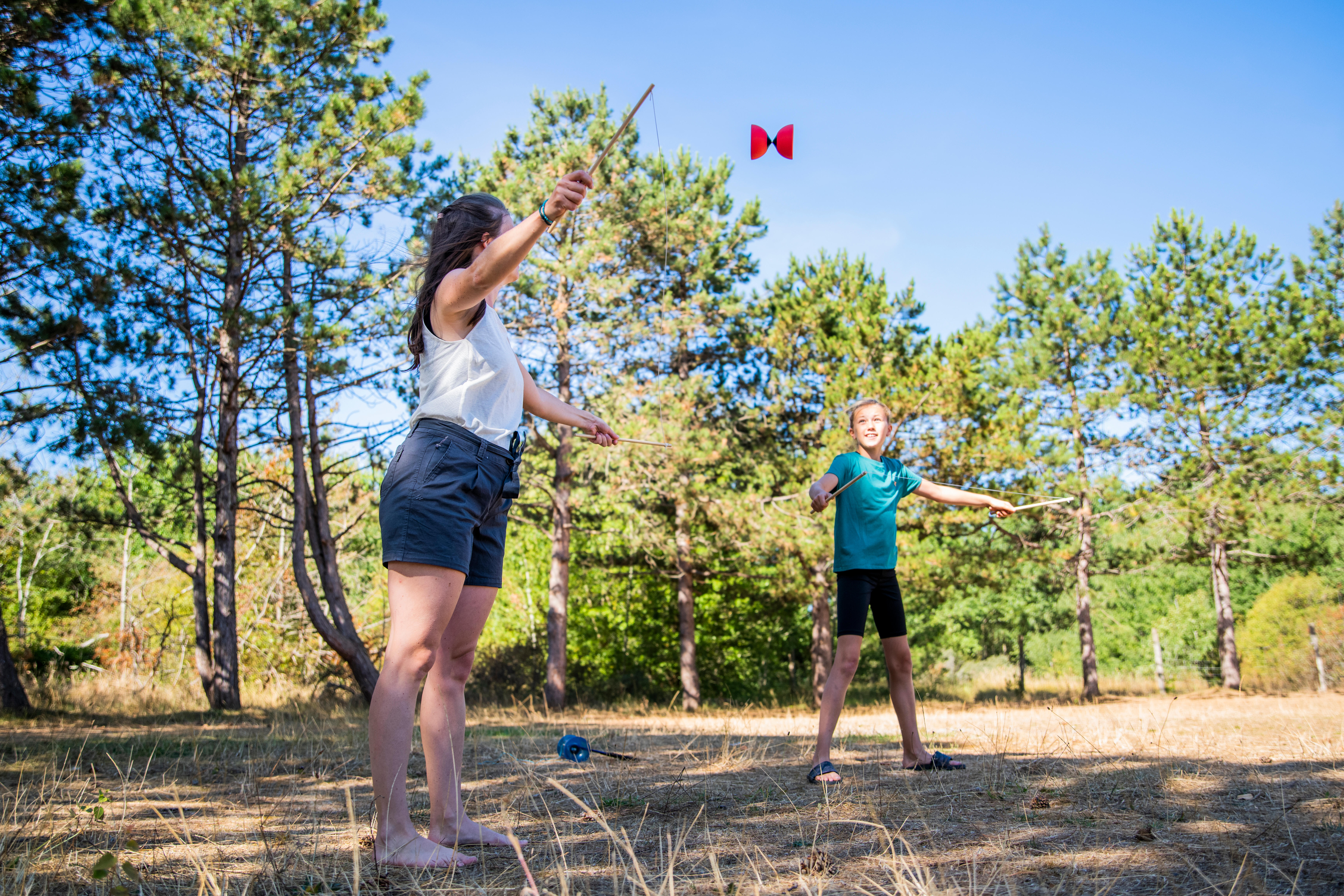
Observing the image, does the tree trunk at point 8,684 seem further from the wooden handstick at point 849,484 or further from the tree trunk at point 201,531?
the wooden handstick at point 849,484

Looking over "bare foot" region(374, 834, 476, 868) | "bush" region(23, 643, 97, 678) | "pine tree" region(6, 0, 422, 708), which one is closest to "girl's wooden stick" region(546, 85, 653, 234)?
"bare foot" region(374, 834, 476, 868)

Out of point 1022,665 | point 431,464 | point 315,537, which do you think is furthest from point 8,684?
point 1022,665

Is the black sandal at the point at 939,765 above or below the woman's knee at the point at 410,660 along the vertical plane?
below

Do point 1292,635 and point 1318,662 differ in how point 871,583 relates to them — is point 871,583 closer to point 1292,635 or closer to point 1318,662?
point 1318,662

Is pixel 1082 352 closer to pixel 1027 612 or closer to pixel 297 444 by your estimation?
pixel 1027 612

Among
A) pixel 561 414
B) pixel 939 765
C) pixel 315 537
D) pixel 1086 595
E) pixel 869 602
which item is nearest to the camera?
pixel 561 414

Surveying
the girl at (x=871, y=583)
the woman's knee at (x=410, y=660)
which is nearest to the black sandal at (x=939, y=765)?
the girl at (x=871, y=583)

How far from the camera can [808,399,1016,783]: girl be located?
3500mm

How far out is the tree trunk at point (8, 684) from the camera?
8297 mm

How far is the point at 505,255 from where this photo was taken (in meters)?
1.91

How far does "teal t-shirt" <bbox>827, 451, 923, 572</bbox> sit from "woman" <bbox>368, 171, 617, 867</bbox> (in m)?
1.73

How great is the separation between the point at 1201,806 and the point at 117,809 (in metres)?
3.47

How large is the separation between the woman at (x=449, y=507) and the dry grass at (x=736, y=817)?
0.22m

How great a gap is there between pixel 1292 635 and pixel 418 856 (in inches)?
1111
